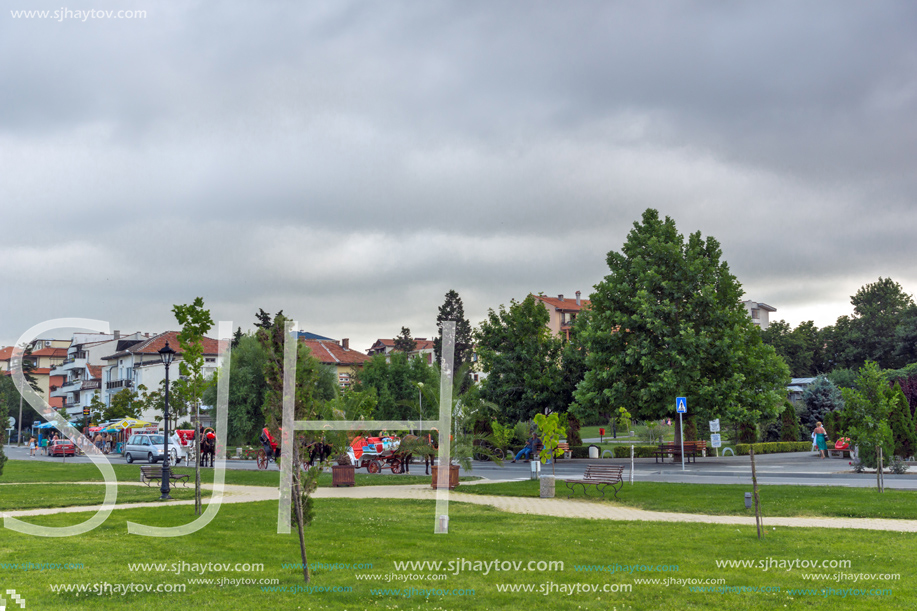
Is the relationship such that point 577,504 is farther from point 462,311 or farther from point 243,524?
point 462,311

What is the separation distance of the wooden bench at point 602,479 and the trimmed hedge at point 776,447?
2350cm

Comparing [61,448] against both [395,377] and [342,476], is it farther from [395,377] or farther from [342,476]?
[342,476]

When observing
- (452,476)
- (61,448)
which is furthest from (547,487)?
(61,448)

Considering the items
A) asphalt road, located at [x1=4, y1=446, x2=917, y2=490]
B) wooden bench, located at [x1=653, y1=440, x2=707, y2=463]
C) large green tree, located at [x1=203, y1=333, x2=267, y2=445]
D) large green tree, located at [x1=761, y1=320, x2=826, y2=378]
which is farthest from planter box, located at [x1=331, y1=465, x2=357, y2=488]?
large green tree, located at [x1=761, y1=320, x2=826, y2=378]

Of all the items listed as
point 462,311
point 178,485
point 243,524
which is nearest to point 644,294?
point 178,485

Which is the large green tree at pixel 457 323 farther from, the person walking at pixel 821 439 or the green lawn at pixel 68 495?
the green lawn at pixel 68 495

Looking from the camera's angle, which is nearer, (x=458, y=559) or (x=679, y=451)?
(x=458, y=559)

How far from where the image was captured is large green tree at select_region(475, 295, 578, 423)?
1662 inches

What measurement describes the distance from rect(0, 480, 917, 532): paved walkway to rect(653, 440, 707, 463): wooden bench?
47.7 feet

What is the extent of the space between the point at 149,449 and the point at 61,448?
14.3 m

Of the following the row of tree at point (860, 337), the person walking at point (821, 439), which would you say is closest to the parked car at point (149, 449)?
the person walking at point (821, 439)

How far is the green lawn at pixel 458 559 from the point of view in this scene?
7.91m

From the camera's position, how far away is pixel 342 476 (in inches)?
971

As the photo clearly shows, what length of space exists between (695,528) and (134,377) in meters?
86.1
